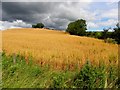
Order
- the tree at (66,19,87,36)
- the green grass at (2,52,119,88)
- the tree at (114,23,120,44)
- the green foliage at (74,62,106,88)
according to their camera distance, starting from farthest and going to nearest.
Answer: the tree at (66,19,87,36) < the tree at (114,23,120,44) < the green foliage at (74,62,106,88) < the green grass at (2,52,119,88)

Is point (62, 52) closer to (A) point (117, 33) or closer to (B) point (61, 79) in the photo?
(B) point (61, 79)

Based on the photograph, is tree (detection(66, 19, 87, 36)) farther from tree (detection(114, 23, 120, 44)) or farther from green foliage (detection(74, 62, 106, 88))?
green foliage (detection(74, 62, 106, 88))

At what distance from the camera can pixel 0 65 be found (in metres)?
9.88

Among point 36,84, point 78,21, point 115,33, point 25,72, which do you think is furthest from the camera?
point 78,21

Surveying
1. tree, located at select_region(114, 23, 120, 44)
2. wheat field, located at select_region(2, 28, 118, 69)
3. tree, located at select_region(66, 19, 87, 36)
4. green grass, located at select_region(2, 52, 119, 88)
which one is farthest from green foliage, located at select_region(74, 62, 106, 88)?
tree, located at select_region(66, 19, 87, 36)

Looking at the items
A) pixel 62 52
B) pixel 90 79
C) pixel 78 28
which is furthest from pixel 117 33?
pixel 90 79

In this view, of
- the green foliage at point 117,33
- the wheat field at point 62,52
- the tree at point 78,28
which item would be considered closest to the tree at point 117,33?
the green foliage at point 117,33

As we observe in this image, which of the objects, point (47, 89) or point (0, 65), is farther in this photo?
point (0, 65)

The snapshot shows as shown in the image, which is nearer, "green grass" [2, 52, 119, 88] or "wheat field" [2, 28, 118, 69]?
"green grass" [2, 52, 119, 88]

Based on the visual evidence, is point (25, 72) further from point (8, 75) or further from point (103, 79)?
point (103, 79)

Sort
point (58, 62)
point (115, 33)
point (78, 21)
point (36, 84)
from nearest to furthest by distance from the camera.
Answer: point (36, 84), point (58, 62), point (115, 33), point (78, 21)

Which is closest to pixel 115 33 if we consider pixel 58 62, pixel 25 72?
pixel 58 62

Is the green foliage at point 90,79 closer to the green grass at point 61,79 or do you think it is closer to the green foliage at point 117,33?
the green grass at point 61,79

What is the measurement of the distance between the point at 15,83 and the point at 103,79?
2640 mm
